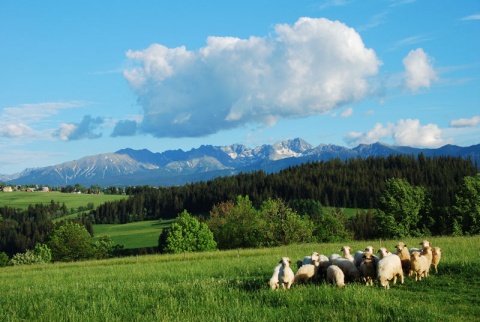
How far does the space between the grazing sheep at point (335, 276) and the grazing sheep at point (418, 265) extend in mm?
3638

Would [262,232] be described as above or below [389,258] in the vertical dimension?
below

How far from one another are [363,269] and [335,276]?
1.67 metres

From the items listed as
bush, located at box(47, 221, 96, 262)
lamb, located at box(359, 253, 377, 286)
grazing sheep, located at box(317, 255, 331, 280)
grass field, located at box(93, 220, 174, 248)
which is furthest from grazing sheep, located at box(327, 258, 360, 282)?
grass field, located at box(93, 220, 174, 248)

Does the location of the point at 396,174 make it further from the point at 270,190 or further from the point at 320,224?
the point at 320,224

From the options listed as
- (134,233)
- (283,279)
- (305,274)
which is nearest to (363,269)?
(305,274)

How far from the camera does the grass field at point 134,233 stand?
154 meters

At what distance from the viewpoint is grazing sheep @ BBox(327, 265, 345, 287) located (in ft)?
61.6

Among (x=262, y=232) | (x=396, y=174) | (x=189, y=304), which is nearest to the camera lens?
(x=189, y=304)

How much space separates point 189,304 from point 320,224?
84.4 meters

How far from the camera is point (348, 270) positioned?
2019 centimetres

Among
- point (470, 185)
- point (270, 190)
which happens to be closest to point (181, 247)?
point (470, 185)

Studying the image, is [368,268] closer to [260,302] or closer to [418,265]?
[418,265]

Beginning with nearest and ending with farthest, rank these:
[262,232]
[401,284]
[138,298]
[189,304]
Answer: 1. [189,304]
2. [138,298]
3. [401,284]
4. [262,232]

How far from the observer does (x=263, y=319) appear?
47.0 ft
